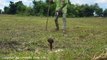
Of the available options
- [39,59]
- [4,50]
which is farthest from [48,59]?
[4,50]

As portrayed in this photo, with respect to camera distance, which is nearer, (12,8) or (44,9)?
(44,9)

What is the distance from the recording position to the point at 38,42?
12.4 meters

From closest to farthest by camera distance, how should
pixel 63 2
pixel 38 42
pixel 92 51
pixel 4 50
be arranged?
pixel 92 51, pixel 4 50, pixel 38 42, pixel 63 2

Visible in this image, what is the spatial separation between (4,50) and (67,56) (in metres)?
2.27

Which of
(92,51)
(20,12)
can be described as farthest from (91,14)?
(92,51)

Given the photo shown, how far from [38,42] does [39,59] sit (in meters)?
4.21

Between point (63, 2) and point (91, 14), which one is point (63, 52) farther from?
point (91, 14)

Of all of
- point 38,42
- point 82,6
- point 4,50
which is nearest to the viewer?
point 4,50

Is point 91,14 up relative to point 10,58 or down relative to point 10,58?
down

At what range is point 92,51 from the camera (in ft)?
30.5

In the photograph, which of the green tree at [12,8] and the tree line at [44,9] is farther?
Result: the green tree at [12,8]

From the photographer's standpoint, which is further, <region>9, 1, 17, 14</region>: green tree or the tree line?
<region>9, 1, 17, 14</region>: green tree

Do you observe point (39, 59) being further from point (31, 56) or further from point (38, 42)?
point (38, 42)

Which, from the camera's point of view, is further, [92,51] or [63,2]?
[63,2]
